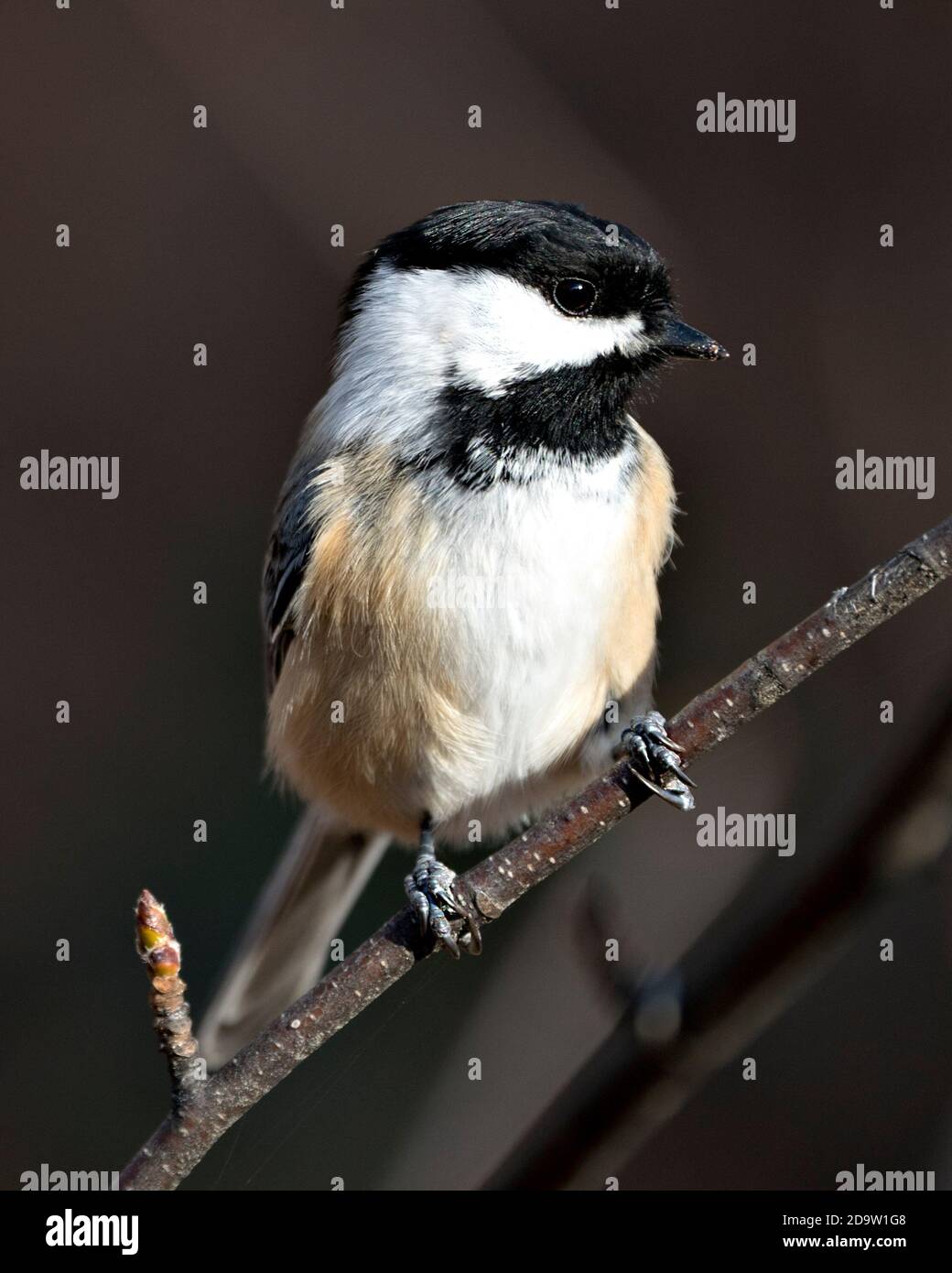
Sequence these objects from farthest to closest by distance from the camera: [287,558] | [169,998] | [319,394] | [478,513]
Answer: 1. [319,394]
2. [287,558]
3. [478,513]
4. [169,998]

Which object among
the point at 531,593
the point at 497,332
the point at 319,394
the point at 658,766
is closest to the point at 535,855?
the point at 658,766

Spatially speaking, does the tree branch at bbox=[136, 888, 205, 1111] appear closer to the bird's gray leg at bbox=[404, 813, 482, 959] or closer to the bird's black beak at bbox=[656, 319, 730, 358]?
the bird's gray leg at bbox=[404, 813, 482, 959]

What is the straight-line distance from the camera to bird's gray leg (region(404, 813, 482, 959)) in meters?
1.64

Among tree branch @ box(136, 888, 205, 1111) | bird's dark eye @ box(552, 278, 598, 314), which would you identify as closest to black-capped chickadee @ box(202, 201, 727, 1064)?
bird's dark eye @ box(552, 278, 598, 314)

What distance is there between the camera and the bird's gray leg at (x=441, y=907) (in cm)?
164

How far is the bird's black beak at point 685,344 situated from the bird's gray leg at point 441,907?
0.89m

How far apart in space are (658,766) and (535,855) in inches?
10.7

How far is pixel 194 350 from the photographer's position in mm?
3434

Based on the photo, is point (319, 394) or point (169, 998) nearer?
point (169, 998)

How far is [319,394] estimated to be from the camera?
3.23 m

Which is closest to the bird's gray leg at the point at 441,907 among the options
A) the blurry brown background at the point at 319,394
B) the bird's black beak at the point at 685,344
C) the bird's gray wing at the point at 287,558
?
the blurry brown background at the point at 319,394

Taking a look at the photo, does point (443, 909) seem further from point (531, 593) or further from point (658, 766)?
point (531, 593)

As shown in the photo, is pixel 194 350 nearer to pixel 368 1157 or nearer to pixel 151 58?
pixel 151 58

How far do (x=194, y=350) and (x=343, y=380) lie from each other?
1.43 m
